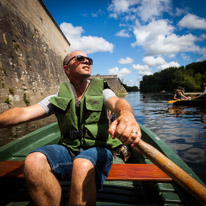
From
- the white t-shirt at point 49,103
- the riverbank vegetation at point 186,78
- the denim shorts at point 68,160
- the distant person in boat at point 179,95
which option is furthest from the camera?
the riverbank vegetation at point 186,78

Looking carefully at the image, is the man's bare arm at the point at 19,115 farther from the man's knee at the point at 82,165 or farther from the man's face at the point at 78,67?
the man's knee at the point at 82,165

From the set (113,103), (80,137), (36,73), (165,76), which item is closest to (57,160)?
(80,137)

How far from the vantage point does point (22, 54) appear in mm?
8867

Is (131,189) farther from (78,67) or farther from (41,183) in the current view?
(78,67)

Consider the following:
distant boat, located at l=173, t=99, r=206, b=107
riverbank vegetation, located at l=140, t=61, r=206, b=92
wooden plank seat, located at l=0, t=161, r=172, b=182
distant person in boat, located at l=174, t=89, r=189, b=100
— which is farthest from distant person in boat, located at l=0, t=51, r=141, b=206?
riverbank vegetation, located at l=140, t=61, r=206, b=92

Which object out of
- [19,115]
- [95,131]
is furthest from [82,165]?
[19,115]

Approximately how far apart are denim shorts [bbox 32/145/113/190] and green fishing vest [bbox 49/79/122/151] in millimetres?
160

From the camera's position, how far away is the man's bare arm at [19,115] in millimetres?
1361

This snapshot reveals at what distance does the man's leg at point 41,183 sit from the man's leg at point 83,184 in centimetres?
16

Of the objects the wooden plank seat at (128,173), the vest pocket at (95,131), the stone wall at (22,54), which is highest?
the stone wall at (22,54)

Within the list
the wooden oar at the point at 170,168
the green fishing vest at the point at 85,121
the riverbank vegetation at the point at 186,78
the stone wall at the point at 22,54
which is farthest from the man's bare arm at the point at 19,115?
the riverbank vegetation at the point at 186,78

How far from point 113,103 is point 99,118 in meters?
0.26

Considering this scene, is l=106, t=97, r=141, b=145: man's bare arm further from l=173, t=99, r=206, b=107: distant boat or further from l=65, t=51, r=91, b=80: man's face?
l=173, t=99, r=206, b=107: distant boat

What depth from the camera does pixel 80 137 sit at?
1.47m
